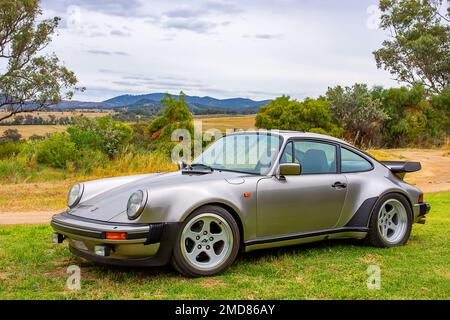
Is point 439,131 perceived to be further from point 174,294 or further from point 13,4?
point 174,294

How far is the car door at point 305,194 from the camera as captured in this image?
637 cm

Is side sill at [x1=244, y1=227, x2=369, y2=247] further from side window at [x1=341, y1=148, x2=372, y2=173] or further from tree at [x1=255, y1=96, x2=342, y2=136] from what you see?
tree at [x1=255, y1=96, x2=342, y2=136]

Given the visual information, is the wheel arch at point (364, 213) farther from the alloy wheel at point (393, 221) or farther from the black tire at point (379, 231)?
the alloy wheel at point (393, 221)

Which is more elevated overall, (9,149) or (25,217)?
Result: (9,149)

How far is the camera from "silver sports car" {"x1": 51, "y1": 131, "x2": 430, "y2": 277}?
563 centimetres

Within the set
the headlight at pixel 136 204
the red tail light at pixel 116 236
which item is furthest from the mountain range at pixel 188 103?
the red tail light at pixel 116 236

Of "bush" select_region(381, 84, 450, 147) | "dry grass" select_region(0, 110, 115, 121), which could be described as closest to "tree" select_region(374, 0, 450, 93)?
"bush" select_region(381, 84, 450, 147)

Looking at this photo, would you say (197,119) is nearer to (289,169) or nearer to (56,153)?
(56,153)

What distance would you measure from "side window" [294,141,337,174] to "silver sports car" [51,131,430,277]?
0.01 metres

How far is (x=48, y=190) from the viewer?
561 inches

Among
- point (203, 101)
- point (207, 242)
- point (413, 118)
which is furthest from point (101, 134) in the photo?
point (413, 118)

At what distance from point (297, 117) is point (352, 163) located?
15.2 meters

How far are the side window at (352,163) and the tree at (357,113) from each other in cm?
1934
